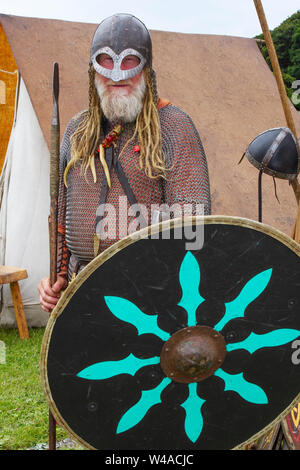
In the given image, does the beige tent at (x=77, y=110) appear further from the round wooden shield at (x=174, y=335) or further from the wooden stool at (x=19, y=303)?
the round wooden shield at (x=174, y=335)

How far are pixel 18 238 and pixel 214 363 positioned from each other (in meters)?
3.13

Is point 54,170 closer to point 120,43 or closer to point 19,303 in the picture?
point 120,43

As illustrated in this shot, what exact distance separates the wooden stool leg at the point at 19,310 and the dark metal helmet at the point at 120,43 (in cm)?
252

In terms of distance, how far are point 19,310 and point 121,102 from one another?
8.51 ft

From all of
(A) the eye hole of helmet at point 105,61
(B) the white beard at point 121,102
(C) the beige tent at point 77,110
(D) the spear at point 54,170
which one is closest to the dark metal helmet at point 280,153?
(B) the white beard at point 121,102

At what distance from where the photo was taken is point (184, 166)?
→ 1.64m

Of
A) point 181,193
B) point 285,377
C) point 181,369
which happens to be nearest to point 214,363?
point 181,369

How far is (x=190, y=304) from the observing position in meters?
1.15

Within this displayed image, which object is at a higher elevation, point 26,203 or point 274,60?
point 274,60

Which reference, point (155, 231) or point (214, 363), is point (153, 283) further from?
point (214, 363)

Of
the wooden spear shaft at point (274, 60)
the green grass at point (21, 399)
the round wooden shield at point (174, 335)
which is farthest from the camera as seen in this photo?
the green grass at point (21, 399)

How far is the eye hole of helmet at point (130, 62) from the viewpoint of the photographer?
1665 mm

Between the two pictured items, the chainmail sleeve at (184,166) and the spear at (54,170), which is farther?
the chainmail sleeve at (184,166)

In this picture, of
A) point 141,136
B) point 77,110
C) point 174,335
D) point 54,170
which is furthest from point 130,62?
point 77,110
